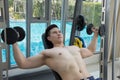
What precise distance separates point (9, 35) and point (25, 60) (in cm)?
47

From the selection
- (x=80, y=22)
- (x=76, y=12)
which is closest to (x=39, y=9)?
(x=76, y=12)

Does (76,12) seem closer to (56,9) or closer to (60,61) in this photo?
(56,9)

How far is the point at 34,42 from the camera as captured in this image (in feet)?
10.8

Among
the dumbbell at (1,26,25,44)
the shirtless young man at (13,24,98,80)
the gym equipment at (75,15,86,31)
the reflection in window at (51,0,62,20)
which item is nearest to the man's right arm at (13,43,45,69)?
the shirtless young man at (13,24,98,80)

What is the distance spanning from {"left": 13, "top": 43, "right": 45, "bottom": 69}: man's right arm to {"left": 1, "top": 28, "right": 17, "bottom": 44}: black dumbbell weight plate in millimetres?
156

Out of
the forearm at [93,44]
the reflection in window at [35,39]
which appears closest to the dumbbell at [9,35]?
the forearm at [93,44]

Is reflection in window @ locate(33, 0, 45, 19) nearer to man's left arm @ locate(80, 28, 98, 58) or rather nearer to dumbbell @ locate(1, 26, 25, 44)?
man's left arm @ locate(80, 28, 98, 58)

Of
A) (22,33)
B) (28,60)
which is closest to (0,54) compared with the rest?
(22,33)

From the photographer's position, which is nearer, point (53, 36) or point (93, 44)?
point (53, 36)

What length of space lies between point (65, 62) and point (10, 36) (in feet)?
2.64

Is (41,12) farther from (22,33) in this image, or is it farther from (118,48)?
(118,48)

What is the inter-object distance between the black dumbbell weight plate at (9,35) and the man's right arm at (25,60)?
16 centimetres

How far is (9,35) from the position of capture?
158 cm

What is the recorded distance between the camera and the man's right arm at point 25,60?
1811mm
